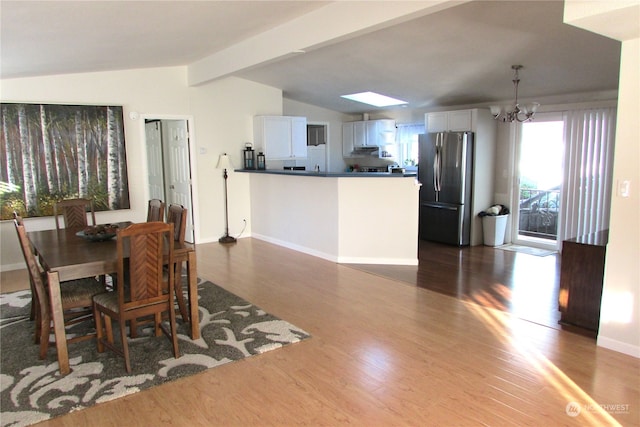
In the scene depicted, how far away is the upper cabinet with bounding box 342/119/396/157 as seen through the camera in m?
8.51

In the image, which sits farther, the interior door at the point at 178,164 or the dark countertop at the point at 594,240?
the interior door at the point at 178,164

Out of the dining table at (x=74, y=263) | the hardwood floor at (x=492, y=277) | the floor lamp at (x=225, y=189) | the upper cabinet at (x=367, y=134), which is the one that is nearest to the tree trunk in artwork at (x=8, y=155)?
the dining table at (x=74, y=263)

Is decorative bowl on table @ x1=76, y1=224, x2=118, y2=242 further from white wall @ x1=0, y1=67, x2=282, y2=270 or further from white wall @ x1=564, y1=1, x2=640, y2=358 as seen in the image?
white wall @ x1=564, y1=1, x2=640, y2=358

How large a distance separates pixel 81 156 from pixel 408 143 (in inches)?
215

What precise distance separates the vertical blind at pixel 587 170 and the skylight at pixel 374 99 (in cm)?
273

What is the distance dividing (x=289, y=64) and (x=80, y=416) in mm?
4944

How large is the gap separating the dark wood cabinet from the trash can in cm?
→ 313

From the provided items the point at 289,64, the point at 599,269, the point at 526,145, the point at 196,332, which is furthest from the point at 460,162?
the point at 196,332

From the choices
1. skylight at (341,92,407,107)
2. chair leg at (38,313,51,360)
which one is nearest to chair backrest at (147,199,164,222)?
chair leg at (38,313,51,360)

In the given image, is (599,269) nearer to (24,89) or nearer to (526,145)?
(526,145)

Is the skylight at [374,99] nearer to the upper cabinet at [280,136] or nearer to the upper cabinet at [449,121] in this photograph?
the upper cabinet at [449,121]

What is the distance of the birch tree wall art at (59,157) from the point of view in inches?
211

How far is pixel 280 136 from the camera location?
7.43 metres

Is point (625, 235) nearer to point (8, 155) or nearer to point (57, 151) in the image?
point (57, 151)
